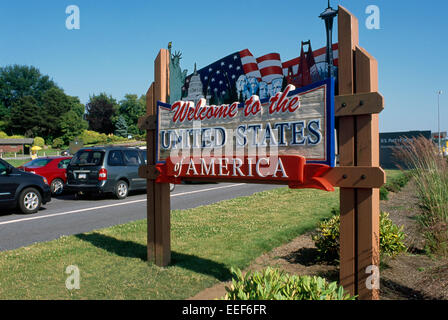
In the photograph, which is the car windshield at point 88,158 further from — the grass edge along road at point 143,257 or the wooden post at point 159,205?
the wooden post at point 159,205

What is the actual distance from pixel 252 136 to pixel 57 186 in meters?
12.1

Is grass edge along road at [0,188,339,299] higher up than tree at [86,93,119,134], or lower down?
lower down

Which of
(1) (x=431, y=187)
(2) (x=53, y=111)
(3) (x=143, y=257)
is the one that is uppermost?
(2) (x=53, y=111)

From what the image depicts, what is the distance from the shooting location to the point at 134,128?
86.1 metres

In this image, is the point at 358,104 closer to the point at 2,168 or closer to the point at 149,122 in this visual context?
the point at 149,122

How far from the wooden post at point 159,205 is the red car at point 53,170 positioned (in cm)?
1022

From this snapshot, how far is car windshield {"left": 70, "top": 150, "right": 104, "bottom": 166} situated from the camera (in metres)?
12.8

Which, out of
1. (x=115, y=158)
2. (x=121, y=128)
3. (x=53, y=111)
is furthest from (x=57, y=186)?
(x=53, y=111)

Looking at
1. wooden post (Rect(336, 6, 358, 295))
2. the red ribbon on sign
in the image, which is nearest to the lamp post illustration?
wooden post (Rect(336, 6, 358, 295))

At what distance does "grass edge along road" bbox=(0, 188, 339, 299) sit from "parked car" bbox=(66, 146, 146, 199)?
4832 mm

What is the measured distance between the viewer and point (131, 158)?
14.1 meters

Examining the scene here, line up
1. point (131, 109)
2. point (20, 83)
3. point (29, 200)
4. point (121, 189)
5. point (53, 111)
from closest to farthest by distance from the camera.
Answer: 1. point (29, 200)
2. point (121, 189)
3. point (53, 111)
4. point (131, 109)
5. point (20, 83)

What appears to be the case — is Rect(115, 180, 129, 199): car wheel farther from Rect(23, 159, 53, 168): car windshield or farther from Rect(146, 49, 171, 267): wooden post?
Rect(146, 49, 171, 267): wooden post

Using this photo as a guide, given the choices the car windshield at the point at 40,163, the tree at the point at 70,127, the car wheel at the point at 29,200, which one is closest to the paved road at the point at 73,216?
the car wheel at the point at 29,200
